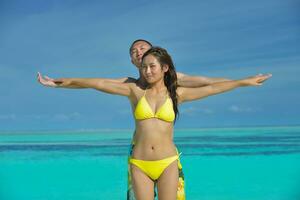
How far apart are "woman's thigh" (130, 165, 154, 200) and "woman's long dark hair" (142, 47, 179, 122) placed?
1.49 ft

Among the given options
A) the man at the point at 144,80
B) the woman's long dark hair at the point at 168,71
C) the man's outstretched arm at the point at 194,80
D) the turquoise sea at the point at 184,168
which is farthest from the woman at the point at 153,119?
the turquoise sea at the point at 184,168

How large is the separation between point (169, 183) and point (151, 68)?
752 millimetres

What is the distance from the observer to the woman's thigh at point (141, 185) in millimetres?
3398

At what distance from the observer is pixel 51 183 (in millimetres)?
11617

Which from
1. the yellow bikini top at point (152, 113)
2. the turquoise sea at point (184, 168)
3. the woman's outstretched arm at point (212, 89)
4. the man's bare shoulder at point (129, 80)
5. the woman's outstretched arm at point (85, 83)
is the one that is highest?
the man's bare shoulder at point (129, 80)

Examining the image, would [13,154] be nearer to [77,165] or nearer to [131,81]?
[77,165]

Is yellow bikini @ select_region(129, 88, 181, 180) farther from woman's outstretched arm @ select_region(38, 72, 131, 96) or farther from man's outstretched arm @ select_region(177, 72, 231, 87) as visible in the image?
man's outstretched arm @ select_region(177, 72, 231, 87)

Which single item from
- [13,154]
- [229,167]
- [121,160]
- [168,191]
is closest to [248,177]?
[229,167]

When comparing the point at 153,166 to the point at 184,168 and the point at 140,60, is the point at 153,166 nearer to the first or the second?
the point at 140,60

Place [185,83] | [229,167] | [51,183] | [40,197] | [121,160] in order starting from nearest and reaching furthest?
[185,83] < [40,197] < [51,183] < [229,167] < [121,160]

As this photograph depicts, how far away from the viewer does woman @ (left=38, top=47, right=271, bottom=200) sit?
11.2 ft

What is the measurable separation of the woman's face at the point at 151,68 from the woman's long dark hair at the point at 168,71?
28 millimetres

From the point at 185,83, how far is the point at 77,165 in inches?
402

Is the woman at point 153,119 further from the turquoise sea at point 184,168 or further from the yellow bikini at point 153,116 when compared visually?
the turquoise sea at point 184,168
